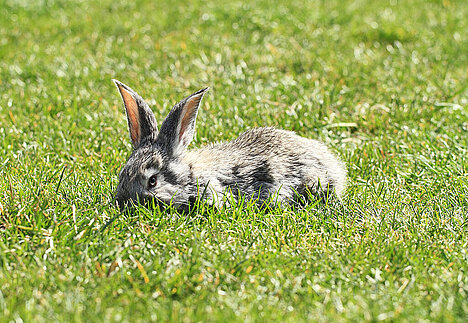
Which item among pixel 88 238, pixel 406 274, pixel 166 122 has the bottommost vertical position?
pixel 406 274

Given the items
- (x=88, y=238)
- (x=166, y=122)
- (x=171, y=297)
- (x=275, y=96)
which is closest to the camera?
(x=171, y=297)

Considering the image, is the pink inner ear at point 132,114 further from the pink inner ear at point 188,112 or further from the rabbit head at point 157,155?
the pink inner ear at point 188,112

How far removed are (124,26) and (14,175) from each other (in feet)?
16.3

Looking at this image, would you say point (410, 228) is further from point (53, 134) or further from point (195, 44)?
point (195, 44)

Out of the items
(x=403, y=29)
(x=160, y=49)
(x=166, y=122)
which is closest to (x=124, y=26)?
(x=160, y=49)

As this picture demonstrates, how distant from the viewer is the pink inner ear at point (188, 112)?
5.04 m

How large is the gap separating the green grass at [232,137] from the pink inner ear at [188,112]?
81 cm

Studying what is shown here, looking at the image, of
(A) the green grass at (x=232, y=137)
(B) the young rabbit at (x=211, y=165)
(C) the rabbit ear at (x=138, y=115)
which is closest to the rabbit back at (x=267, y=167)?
(B) the young rabbit at (x=211, y=165)

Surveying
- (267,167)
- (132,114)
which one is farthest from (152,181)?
(267,167)

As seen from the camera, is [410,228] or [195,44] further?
[195,44]

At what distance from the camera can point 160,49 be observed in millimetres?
8875

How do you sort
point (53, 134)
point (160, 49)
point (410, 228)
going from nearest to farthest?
1. point (410, 228)
2. point (53, 134)
3. point (160, 49)

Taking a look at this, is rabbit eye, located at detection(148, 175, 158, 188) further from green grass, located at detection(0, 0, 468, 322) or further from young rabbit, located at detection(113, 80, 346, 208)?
green grass, located at detection(0, 0, 468, 322)

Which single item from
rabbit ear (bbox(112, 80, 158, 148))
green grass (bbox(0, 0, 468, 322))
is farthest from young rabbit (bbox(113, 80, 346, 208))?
green grass (bbox(0, 0, 468, 322))
